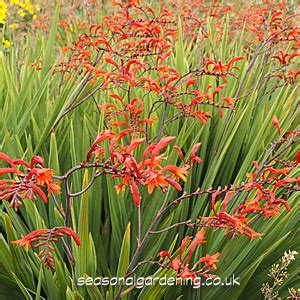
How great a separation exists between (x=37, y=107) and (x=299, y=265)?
1.25 metres

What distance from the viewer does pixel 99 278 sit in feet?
4.90

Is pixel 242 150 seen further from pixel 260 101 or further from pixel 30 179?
pixel 30 179

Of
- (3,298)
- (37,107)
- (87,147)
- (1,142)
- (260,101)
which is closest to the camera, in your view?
(3,298)

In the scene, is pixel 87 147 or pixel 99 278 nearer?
pixel 99 278

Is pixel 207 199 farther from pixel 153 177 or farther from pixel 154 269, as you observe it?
pixel 153 177

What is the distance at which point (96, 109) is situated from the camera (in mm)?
2271

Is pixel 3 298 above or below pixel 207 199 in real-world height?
below

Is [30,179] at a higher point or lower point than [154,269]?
higher

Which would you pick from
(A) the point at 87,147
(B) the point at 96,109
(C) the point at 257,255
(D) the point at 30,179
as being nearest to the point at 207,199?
(C) the point at 257,255

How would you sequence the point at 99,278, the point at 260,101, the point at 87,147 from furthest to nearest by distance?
the point at 260,101 < the point at 87,147 < the point at 99,278

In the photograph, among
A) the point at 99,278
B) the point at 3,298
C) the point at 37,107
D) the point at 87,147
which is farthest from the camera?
the point at 37,107

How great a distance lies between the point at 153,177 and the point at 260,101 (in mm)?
1594

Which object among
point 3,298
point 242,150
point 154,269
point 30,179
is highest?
point 30,179

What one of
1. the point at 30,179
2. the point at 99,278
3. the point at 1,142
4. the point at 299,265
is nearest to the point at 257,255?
the point at 299,265
